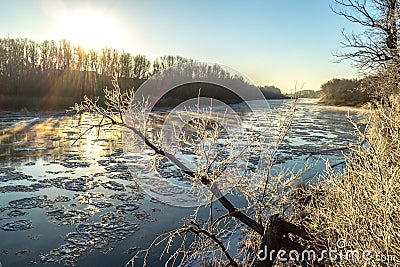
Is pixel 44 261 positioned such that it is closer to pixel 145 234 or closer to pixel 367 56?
pixel 145 234

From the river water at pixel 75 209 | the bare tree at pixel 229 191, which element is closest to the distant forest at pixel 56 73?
the river water at pixel 75 209

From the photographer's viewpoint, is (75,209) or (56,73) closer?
(75,209)

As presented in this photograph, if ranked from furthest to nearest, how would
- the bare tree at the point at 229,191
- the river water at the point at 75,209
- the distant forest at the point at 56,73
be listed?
the distant forest at the point at 56,73 → the river water at the point at 75,209 → the bare tree at the point at 229,191

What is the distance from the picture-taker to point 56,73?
3609 centimetres

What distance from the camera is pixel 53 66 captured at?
3766 centimetres

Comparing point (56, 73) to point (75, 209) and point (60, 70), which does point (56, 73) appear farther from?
point (75, 209)

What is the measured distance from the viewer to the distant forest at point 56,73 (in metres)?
30.5

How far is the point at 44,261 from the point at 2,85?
101 feet

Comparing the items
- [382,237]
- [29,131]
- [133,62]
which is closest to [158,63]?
[133,62]

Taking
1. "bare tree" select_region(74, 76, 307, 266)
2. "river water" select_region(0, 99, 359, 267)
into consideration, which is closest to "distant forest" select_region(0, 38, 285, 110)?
"river water" select_region(0, 99, 359, 267)

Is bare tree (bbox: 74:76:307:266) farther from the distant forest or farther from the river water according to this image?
the distant forest

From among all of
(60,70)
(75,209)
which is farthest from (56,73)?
(75,209)

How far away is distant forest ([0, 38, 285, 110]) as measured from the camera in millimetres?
30500

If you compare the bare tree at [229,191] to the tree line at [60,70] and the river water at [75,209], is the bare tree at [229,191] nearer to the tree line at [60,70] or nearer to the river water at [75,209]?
the river water at [75,209]
